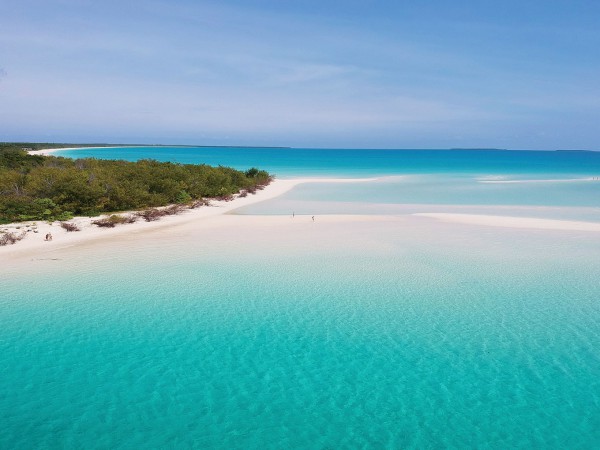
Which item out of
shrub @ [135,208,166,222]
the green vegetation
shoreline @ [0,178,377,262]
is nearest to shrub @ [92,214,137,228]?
shoreline @ [0,178,377,262]

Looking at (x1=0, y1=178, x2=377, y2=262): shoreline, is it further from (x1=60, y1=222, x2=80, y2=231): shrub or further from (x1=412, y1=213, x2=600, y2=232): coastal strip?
(x1=412, y1=213, x2=600, y2=232): coastal strip

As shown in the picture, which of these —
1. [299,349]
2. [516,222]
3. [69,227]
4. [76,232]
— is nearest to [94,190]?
[69,227]

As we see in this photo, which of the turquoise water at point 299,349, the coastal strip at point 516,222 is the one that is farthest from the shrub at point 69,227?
the coastal strip at point 516,222

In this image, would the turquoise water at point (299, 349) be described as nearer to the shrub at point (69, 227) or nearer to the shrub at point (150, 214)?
the shrub at point (69, 227)

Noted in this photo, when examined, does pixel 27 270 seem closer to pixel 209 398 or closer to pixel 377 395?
pixel 209 398

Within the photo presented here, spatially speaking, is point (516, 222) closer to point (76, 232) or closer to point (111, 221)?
point (111, 221)

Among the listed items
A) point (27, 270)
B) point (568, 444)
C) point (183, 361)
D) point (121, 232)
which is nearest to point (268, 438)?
point (183, 361)
